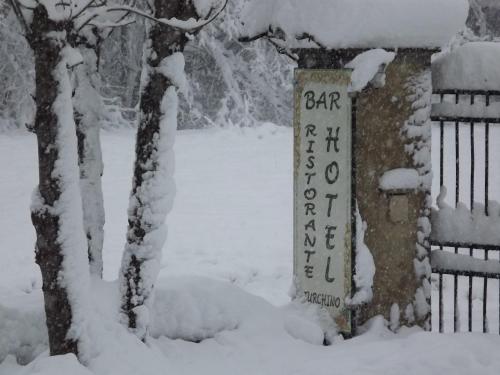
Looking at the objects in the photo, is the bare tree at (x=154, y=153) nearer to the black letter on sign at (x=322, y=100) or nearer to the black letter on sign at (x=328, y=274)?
the black letter on sign at (x=322, y=100)

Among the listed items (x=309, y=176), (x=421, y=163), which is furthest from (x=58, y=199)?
(x=421, y=163)

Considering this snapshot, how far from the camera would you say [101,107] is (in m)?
6.71

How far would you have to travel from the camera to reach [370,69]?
626cm

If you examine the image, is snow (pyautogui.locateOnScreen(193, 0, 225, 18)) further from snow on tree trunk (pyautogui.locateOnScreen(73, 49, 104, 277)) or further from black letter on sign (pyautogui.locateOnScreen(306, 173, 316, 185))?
black letter on sign (pyautogui.locateOnScreen(306, 173, 316, 185))

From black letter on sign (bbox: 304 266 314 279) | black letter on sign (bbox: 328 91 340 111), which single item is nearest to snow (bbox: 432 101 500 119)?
black letter on sign (bbox: 328 91 340 111)

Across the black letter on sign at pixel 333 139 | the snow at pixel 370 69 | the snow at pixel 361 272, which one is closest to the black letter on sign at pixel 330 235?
the snow at pixel 361 272

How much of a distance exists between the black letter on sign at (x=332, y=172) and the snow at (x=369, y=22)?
3.16 feet

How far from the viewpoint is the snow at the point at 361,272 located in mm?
6574

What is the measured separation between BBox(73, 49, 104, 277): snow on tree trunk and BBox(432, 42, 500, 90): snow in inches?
120

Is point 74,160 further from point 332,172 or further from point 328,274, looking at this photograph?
point 328,274

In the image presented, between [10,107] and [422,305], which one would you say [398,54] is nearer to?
[422,305]

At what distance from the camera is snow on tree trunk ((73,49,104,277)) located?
6570mm

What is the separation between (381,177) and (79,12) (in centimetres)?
298

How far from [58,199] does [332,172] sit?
2481 millimetres
